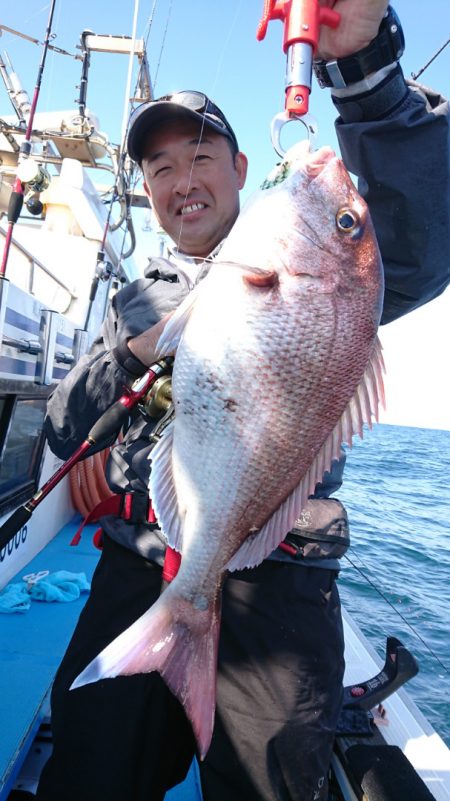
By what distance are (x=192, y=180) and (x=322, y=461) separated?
1159 millimetres

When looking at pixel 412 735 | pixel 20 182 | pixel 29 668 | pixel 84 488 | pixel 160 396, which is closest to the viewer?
pixel 160 396

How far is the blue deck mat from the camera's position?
2508 millimetres

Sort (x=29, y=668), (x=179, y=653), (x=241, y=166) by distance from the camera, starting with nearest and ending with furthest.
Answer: (x=179, y=653) → (x=241, y=166) → (x=29, y=668)

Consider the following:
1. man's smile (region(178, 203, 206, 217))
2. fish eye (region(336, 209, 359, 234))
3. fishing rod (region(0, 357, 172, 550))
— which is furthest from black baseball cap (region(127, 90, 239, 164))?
fishing rod (region(0, 357, 172, 550))

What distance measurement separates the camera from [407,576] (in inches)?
335

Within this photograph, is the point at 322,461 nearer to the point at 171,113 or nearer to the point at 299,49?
the point at 299,49

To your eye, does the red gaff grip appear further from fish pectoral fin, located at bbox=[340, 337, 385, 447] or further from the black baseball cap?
fish pectoral fin, located at bbox=[340, 337, 385, 447]

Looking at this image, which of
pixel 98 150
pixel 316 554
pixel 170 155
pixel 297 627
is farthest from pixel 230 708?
pixel 98 150

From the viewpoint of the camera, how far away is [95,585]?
6.18ft

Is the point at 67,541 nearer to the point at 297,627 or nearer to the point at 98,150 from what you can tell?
the point at 297,627

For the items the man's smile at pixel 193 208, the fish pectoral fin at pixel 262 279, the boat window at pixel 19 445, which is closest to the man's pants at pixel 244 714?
the fish pectoral fin at pixel 262 279

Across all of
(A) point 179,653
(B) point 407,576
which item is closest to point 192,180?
(A) point 179,653

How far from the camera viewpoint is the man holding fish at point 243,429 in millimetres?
1328

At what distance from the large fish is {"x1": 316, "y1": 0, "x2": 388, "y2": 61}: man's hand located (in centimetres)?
30
